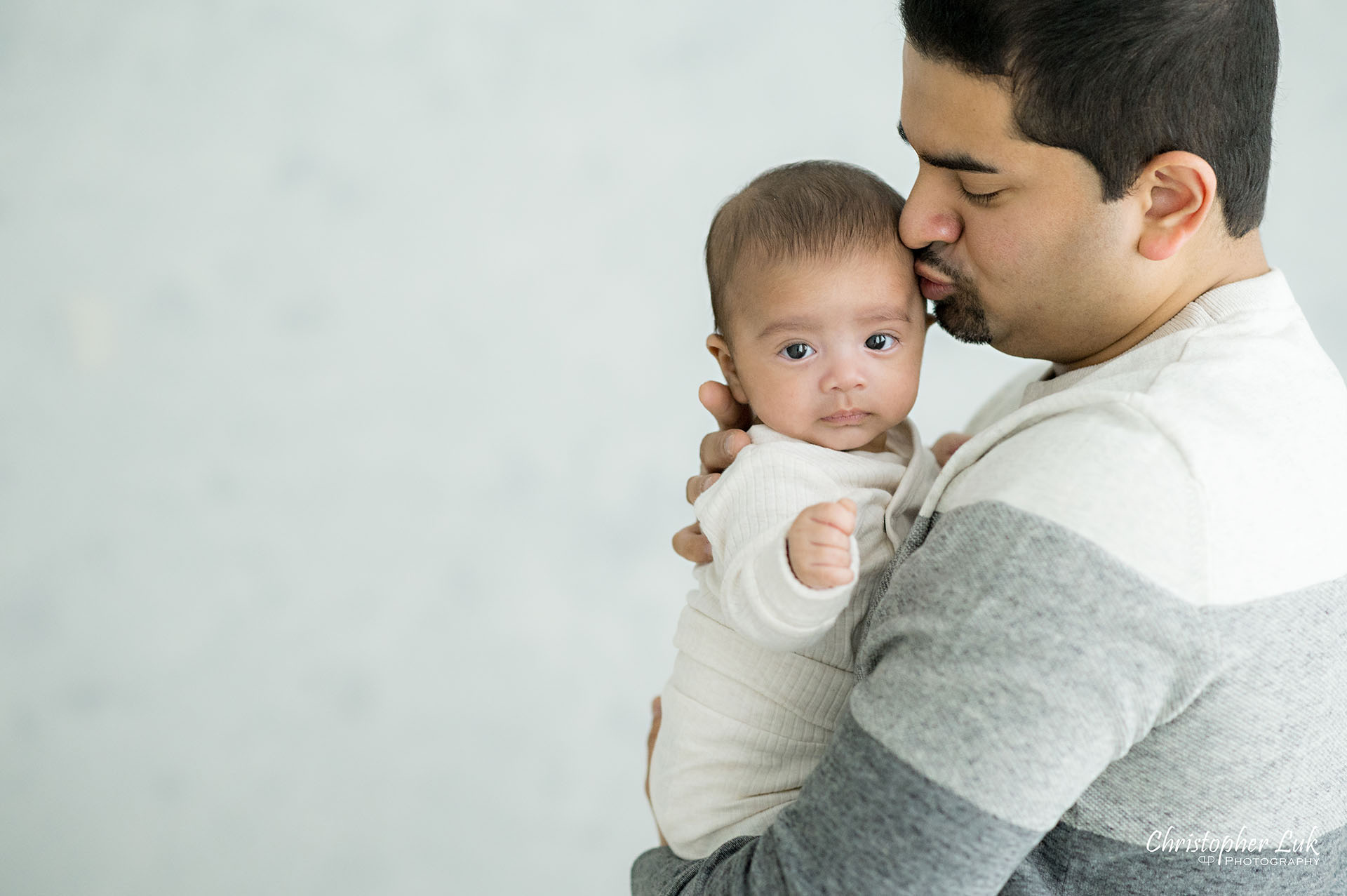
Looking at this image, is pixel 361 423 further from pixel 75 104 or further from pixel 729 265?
pixel 729 265

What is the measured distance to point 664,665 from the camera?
270cm

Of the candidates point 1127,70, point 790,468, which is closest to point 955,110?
point 1127,70

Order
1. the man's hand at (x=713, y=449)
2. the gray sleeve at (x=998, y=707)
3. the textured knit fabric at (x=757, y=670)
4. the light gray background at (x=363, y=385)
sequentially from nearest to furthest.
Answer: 1. the gray sleeve at (x=998, y=707)
2. the textured knit fabric at (x=757, y=670)
3. the man's hand at (x=713, y=449)
4. the light gray background at (x=363, y=385)

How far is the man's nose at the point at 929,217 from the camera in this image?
118 cm

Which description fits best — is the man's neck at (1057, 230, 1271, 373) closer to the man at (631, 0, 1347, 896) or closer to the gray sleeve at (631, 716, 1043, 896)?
the man at (631, 0, 1347, 896)

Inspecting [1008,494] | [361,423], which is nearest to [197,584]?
[361,423]

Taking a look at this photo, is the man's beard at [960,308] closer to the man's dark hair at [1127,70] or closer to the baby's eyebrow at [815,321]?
the baby's eyebrow at [815,321]

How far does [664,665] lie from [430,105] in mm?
1451

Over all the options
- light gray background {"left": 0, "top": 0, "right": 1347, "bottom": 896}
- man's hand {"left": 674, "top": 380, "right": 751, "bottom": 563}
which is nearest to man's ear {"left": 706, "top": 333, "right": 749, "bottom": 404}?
man's hand {"left": 674, "top": 380, "right": 751, "bottom": 563}

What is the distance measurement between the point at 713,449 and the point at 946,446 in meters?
0.35

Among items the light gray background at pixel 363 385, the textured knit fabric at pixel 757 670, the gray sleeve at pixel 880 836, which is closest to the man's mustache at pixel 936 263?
the textured knit fabric at pixel 757 670

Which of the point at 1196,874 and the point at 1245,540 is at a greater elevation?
the point at 1245,540

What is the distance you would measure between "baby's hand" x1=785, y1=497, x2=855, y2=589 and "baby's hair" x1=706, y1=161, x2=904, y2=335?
1.16 feet

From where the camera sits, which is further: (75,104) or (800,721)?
(75,104)
